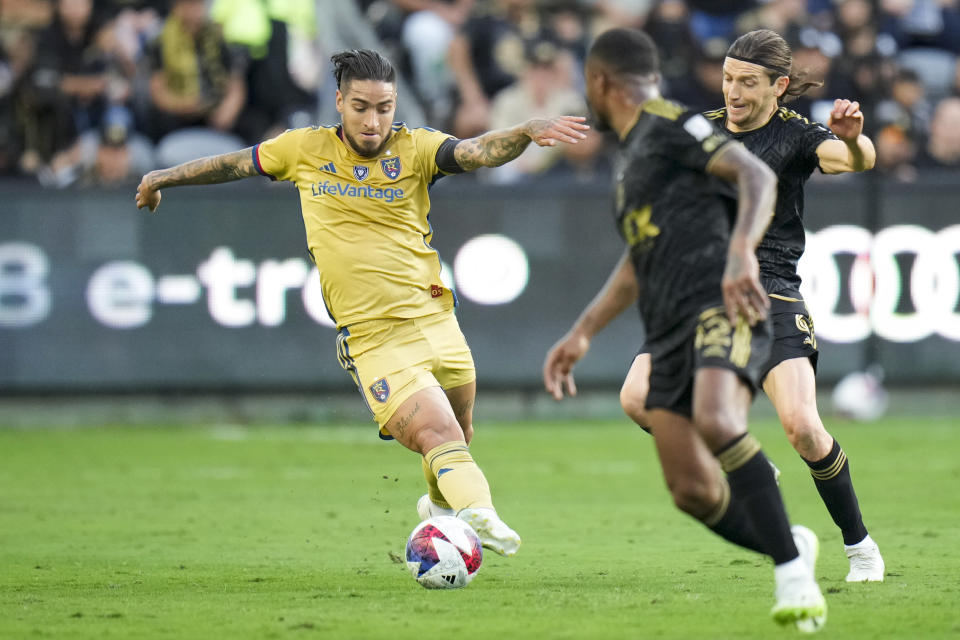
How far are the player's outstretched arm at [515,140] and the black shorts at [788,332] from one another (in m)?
1.23

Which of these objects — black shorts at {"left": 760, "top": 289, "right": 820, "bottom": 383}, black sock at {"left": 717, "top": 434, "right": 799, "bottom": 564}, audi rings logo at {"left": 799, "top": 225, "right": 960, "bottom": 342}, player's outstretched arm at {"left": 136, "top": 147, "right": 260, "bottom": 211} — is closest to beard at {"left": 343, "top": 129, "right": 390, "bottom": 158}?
player's outstretched arm at {"left": 136, "top": 147, "right": 260, "bottom": 211}

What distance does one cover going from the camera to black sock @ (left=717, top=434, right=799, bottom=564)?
220 inches

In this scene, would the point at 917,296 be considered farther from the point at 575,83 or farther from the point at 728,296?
the point at 728,296

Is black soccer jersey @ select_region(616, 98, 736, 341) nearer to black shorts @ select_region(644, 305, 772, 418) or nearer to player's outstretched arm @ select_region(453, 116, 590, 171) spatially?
black shorts @ select_region(644, 305, 772, 418)

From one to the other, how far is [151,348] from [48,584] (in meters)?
7.90

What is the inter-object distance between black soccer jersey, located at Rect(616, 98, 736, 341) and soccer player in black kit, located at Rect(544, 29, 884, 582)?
1147 mm

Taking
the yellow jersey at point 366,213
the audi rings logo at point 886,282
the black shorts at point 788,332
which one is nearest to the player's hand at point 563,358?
the black shorts at point 788,332

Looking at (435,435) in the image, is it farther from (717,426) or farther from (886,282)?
(886,282)

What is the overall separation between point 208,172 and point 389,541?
2.42 meters

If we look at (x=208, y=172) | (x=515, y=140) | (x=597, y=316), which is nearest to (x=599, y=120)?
(x=597, y=316)

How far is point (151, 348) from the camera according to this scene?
48.8 ft

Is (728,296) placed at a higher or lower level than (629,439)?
higher

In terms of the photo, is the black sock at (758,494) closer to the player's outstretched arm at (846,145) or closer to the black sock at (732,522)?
the black sock at (732,522)

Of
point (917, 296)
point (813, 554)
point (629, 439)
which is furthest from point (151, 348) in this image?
point (813, 554)
